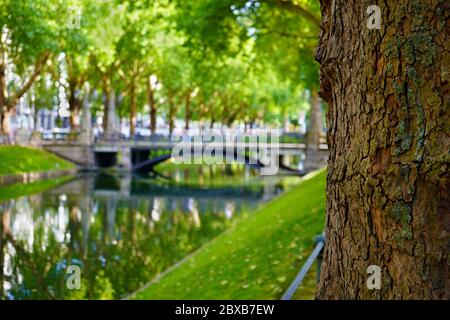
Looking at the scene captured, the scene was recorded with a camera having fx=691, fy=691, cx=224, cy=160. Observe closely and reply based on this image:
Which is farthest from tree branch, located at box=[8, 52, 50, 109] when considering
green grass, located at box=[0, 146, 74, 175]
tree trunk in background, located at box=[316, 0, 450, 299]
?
tree trunk in background, located at box=[316, 0, 450, 299]

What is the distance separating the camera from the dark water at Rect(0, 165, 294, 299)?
1473cm

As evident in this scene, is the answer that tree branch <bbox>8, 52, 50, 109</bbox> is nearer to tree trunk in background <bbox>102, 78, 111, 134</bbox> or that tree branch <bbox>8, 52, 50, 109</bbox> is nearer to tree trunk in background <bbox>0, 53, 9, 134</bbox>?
tree trunk in background <bbox>0, 53, 9, 134</bbox>

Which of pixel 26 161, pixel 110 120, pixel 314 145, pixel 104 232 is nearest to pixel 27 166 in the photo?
pixel 26 161

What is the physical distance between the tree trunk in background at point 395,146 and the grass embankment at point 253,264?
4.56 m

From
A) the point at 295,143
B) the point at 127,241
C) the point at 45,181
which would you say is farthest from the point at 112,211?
the point at 295,143

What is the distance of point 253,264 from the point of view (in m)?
11.4

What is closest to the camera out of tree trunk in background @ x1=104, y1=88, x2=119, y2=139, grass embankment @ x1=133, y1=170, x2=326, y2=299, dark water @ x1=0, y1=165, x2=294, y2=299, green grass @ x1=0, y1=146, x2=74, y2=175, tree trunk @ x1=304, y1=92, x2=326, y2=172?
grass embankment @ x1=133, y1=170, x2=326, y2=299

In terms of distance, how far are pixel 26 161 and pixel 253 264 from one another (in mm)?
31007

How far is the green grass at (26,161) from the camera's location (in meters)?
36.6

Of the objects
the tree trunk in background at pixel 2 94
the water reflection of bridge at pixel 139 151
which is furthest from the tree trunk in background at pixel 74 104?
the tree trunk in background at pixel 2 94

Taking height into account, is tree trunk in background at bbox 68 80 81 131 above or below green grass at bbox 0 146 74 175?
above

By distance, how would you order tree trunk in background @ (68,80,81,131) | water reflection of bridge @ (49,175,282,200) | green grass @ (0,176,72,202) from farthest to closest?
tree trunk in background @ (68,80,81,131) < water reflection of bridge @ (49,175,282,200) < green grass @ (0,176,72,202)

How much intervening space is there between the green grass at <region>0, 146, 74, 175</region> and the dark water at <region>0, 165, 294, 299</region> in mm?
2887
